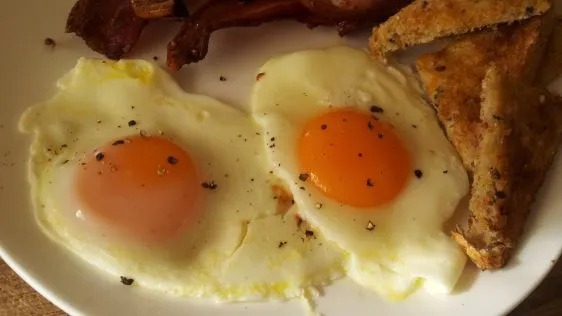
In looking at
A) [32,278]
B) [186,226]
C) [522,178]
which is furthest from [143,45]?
[522,178]

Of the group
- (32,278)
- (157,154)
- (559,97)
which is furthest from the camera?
(559,97)

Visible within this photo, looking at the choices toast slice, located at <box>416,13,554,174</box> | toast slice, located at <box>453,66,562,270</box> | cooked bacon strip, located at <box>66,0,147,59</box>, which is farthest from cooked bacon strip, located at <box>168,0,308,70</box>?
toast slice, located at <box>453,66,562,270</box>

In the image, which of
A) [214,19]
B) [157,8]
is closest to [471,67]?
[214,19]

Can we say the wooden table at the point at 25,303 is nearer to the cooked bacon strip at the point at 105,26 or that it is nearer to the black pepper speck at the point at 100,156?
the black pepper speck at the point at 100,156

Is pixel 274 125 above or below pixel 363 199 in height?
above

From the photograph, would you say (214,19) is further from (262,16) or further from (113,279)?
(113,279)

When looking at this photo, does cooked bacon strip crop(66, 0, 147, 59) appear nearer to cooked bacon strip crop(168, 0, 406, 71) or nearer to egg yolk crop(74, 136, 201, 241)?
cooked bacon strip crop(168, 0, 406, 71)

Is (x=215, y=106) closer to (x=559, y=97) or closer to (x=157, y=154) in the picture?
(x=157, y=154)
